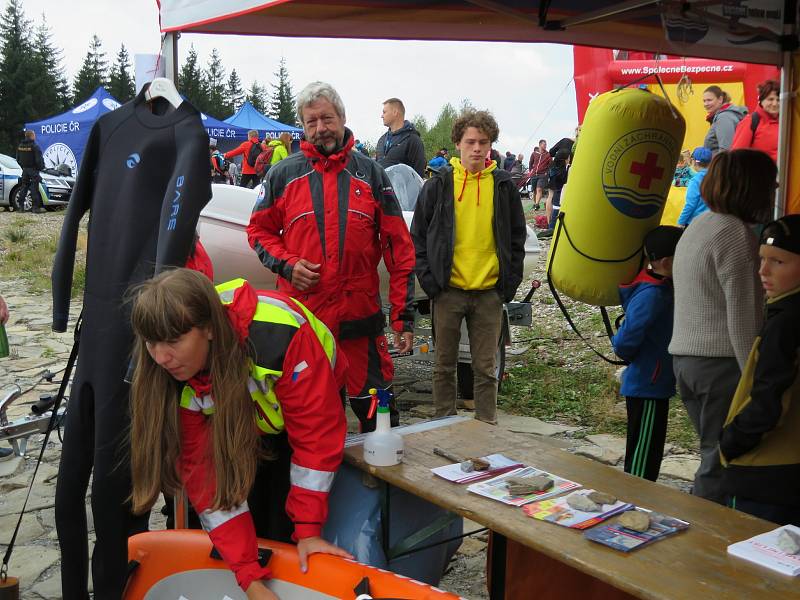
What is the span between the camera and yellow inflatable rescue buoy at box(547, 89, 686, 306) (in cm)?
384

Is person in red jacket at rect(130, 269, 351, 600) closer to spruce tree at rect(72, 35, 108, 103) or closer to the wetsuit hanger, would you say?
the wetsuit hanger

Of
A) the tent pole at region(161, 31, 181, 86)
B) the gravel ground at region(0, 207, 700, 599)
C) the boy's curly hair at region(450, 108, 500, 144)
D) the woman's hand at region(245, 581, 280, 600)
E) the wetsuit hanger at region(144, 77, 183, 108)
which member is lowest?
the gravel ground at region(0, 207, 700, 599)

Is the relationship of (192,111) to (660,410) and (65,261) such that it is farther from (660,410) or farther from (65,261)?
(660,410)

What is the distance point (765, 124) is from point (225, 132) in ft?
97.8

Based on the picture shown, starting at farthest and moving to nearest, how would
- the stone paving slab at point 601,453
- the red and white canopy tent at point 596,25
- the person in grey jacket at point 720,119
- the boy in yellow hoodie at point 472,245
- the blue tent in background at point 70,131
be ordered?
the blue tent in background at point 70,131 → the person in grey jacket at point 720,119 → the stone paving slab at point 601,453 → the boy in yellow hoodie at point 472,245 → the red and white canopy tent at point 596,25

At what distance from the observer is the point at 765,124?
4.98m

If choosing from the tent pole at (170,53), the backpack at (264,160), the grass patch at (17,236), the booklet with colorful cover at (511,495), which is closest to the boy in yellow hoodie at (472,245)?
the tent pole at (170,53)

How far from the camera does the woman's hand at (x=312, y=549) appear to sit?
2.23 m

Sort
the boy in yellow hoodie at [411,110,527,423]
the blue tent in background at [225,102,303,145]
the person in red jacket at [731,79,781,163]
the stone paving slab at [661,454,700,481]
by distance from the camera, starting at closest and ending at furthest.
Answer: the stone paving slab at [661,454,700,481] → the boy in yellow hoodie at [411,110,527,423] → the person in red jacket at [731,79,781,163] → the blue tent in background at [225,102,303,145]

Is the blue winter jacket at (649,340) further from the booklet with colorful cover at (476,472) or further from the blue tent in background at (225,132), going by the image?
the blue tent in background at (225,132)

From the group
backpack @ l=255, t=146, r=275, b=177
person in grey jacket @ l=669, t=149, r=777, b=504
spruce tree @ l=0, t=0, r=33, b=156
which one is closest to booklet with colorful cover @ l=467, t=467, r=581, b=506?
person in grey jacket @ l=669, t=149, r=777, b=504

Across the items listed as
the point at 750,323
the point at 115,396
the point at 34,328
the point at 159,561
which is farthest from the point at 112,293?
the point at 34,328

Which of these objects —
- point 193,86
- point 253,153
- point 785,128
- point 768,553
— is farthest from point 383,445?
point 193,86

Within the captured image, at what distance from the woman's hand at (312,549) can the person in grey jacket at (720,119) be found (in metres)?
5.63
